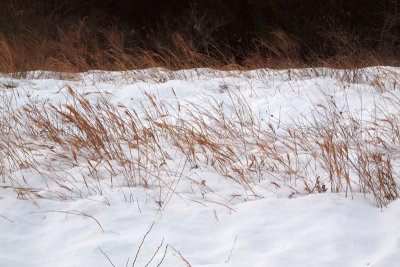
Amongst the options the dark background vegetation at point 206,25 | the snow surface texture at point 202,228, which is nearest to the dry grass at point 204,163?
the snow surface texture at point 202,228

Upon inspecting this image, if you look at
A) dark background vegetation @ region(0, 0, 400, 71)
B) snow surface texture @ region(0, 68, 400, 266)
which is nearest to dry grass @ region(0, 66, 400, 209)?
snow surface texture @ region(0, 68, 400, 266)

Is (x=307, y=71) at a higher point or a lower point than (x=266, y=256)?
higher

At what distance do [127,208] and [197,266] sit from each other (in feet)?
2.17

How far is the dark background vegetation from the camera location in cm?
892

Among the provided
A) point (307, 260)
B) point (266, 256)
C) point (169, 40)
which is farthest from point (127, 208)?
point (169, 40)

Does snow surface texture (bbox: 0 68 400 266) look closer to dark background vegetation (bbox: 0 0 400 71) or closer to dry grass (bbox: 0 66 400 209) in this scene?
dry grass (bbox: 0 66 400 209)

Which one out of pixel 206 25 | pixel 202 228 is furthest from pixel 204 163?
pixel 206 25

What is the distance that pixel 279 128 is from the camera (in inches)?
138

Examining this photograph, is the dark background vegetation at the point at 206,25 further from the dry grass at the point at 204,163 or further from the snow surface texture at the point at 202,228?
the snow surface texture at the point at 202,228

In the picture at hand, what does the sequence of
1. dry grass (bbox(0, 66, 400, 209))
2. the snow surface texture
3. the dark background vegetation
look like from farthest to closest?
1. the dark background vegetation
2. dry grass (bbox(0, 66, 400, 209))
3. the snow surface texture

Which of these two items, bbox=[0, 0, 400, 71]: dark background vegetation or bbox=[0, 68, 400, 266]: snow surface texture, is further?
bbox=[0, 0, 400, 71]: dark background vegetation

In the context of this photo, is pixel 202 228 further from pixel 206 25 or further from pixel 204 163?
pixel 206 25

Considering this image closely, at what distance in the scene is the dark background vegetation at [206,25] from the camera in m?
8.92

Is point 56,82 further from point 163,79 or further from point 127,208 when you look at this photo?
point 127,208
